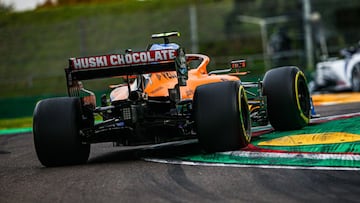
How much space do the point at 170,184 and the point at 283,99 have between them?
3.56 meters

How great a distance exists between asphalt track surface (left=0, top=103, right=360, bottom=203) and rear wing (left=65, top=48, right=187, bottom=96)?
0.89 metres

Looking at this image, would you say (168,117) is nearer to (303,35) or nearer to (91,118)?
Answer: (91,118)

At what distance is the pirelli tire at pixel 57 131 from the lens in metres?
8.62

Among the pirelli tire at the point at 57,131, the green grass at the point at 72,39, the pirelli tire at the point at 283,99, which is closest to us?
the pirelli tire at the point at 57,131

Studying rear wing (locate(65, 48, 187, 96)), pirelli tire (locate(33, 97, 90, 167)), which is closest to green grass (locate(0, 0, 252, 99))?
rear wing (locate(65, 48, 187, 96))

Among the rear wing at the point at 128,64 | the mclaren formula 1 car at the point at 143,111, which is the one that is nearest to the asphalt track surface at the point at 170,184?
the mclaren formula 1 car at the point at 143,111

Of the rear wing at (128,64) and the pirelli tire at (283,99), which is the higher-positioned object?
the rear wing at (128,64)

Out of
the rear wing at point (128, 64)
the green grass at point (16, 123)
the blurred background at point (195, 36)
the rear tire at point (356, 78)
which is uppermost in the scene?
the rear wing at point (128, 64)

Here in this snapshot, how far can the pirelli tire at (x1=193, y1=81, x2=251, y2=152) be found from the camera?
A: 324 inches

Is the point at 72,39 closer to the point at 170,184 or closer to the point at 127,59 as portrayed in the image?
the point at 127,59

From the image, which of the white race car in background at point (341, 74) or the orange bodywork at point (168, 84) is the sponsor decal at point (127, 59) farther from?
the white race car in background at point (341, 74)

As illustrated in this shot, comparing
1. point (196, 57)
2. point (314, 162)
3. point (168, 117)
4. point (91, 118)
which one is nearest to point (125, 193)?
point (314, 162)

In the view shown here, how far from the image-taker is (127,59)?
336 inches

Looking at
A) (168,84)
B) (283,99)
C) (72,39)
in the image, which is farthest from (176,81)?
(72,39)
